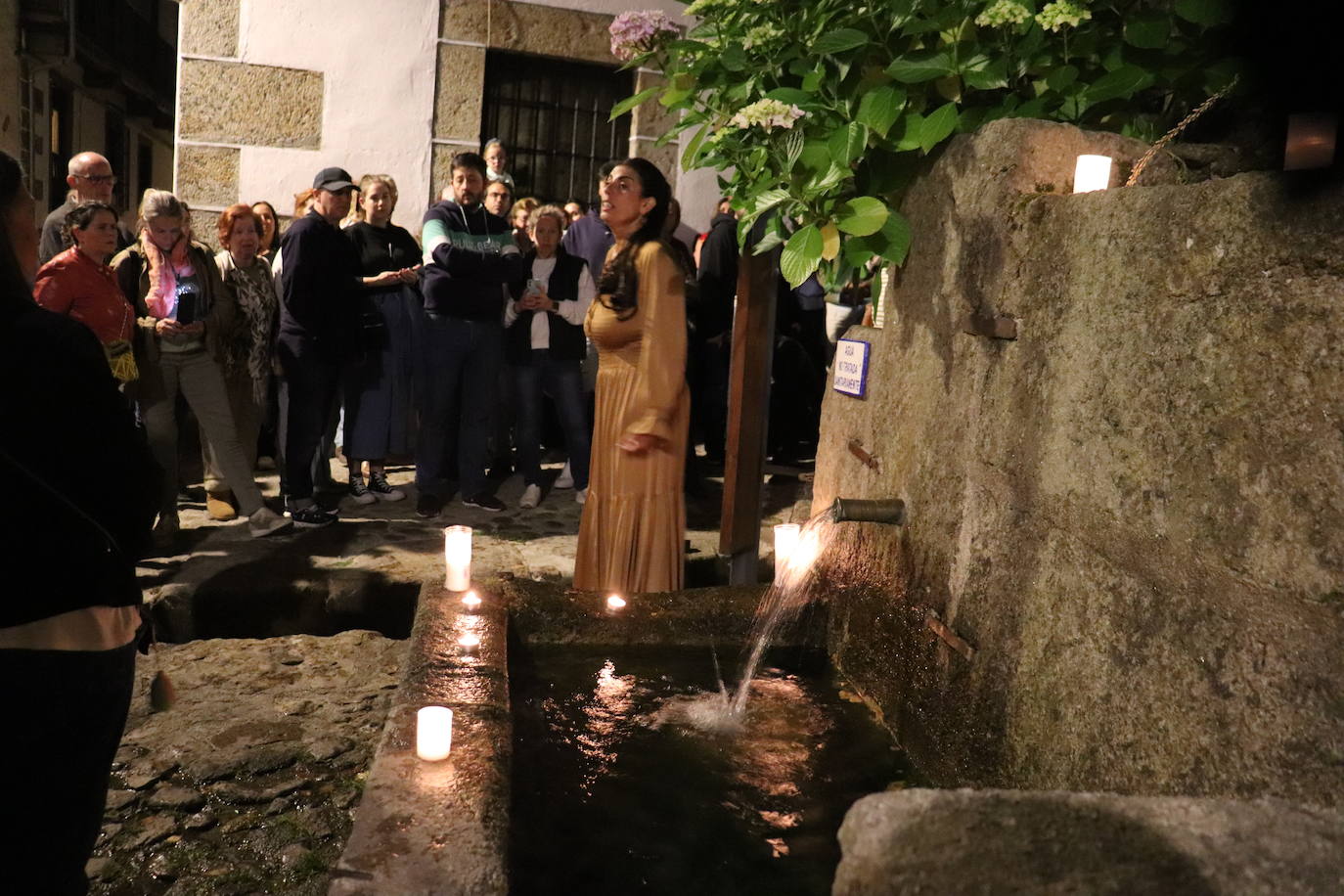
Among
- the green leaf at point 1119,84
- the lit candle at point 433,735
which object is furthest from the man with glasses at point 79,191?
the green leaf at point 1119,84

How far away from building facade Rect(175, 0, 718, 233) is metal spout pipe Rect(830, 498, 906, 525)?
5160mm

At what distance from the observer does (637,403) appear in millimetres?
4980

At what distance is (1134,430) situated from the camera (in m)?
2.70

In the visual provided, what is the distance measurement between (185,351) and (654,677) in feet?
12.1

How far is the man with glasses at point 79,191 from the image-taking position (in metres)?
5.96

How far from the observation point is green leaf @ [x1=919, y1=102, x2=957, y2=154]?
3857 millimetres

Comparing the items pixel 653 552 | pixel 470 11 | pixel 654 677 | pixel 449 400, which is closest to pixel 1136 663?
pixel 654 677

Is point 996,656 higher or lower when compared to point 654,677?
higher

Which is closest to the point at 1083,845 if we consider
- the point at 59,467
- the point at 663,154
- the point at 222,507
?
the point at 59,467

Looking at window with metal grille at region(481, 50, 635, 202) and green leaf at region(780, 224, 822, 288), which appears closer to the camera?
green leaf at region(780, 224, 822, 288)

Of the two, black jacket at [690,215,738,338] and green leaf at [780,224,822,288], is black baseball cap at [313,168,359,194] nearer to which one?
black jacket at [690,215,738,338]

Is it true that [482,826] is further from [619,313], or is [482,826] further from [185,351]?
[185,351]

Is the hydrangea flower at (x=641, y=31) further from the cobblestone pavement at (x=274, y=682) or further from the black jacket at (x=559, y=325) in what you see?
the black jacket at (x=559, y=325)

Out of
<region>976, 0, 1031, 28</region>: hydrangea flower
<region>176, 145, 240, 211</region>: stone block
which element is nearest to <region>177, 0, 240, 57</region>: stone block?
<region>176, 145, 240, 211</region>: stone block
